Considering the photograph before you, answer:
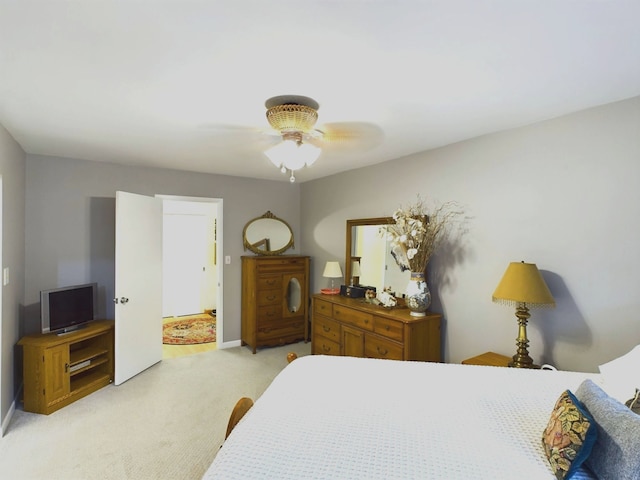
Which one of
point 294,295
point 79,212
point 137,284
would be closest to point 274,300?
point 294,295

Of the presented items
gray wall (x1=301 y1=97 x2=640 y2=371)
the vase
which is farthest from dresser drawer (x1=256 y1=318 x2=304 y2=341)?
gray wall (x1=301 y1=97 x2=640 y2=371)

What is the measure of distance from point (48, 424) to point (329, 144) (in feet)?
10.7

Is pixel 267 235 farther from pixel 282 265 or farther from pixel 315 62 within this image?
pixel 315 62

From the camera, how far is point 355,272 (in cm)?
396

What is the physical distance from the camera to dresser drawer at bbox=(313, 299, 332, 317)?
11.8 ft

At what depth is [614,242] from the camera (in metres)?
1.96

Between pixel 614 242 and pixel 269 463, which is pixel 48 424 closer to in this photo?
pixel 269 463

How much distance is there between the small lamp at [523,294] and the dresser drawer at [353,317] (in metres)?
1.18

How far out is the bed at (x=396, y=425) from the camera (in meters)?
1.05

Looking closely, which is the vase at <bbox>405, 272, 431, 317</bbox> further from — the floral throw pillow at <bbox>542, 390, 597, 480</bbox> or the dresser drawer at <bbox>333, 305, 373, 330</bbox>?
the floral throw pillow at <bbox>542, 390, 597, 480</bbox>

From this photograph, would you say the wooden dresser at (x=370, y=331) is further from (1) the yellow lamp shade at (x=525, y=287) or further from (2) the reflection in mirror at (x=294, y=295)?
(2) the reflection in mirror at (x=294, y=295)

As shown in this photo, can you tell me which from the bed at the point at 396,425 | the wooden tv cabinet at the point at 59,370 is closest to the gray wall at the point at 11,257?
the wooden tv cabinet at the point at 59,370

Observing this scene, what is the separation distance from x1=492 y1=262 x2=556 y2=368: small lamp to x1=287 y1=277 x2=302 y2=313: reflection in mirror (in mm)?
2906

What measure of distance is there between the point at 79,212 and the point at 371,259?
3.25 m
